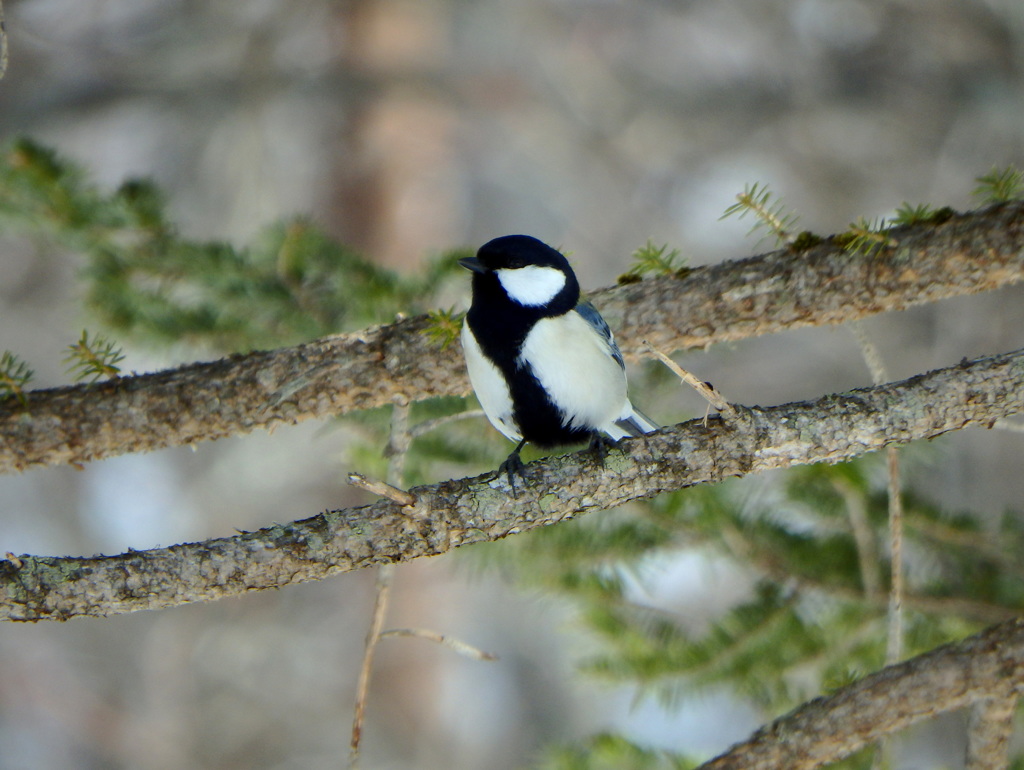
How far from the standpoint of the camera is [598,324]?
1.51 m

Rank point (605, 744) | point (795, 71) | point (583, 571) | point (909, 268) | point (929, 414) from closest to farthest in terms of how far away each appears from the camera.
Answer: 1. point (929, 414)
2. point (909, 268)
3. point (605, 744)
4. point (583, 571)
5. point (795, 71)

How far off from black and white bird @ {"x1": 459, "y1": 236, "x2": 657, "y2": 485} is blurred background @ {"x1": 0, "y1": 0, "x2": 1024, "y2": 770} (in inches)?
93.9

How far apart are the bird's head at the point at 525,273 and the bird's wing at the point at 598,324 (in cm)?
2

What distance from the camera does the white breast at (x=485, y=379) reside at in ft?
4.83

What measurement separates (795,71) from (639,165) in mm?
1009

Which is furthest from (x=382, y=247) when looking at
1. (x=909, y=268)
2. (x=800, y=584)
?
(x=909, y=268)

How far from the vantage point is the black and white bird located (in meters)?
1.48

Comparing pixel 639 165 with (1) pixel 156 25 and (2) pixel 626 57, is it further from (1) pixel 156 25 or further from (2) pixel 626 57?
(1) pixel 156 25

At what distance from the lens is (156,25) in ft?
13.3

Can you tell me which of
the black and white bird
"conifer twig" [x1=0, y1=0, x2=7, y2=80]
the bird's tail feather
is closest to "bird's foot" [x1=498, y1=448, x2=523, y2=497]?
the black and white bird

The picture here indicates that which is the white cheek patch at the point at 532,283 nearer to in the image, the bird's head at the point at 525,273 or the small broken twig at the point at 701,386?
the bird's head at the point at 525,273

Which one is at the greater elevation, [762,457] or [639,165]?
[639,165]

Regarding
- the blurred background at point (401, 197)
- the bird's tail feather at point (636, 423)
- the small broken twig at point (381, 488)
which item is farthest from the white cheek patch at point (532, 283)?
the blurred background at point (401, 197)

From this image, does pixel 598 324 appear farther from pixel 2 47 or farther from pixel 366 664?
pixel 2 47
